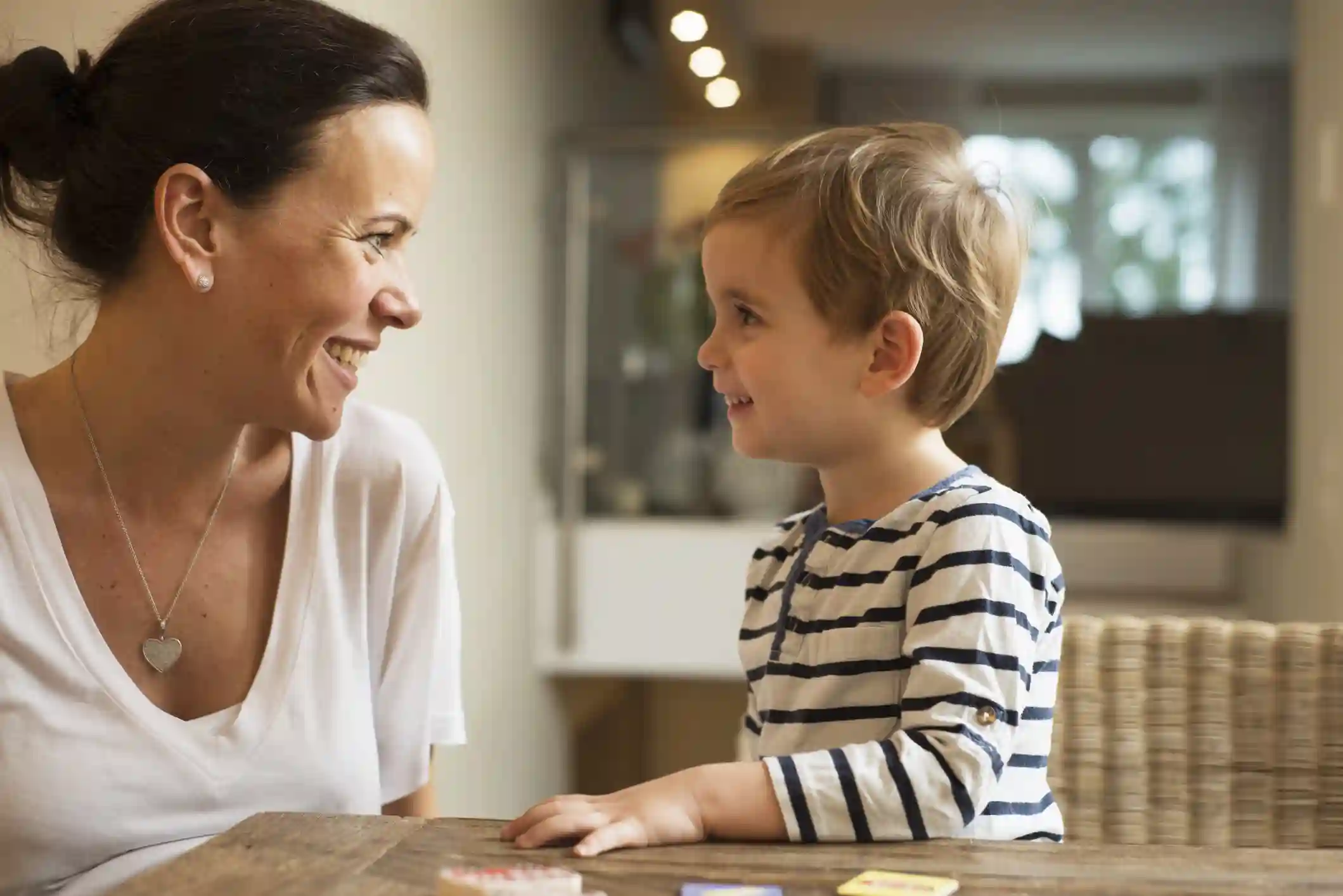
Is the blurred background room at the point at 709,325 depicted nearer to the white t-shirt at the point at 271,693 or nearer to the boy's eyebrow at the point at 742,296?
the white t-shirt at the point at 271,693

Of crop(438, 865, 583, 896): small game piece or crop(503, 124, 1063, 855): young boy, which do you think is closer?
crop(438, 865, 583, 896): small game piece

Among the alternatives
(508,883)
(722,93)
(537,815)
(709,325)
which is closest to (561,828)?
(537,815)

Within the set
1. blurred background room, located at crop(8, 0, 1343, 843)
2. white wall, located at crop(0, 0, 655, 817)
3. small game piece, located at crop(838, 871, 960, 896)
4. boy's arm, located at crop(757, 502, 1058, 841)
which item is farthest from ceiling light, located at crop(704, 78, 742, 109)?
small game piece, located at crop(838, 871, 960, 896)

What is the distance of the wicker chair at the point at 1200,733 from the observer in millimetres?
1353

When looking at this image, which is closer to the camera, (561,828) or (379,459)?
(561,828)

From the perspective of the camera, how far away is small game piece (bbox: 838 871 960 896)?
78cm

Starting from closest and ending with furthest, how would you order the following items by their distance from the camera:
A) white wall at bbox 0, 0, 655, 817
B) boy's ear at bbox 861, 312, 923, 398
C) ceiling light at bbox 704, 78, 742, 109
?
boy's ear at bbox 861, 312, 923, 398
white wall at bbox 0, 0, 655, 817
ceiling light at bbox 704, 78, 742, 109

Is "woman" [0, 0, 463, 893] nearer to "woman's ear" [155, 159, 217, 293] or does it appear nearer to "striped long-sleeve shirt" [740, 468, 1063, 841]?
"woman's ear" [155, 159, 217, 293]

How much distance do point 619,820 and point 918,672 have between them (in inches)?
9.0

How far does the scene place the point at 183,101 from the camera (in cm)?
127

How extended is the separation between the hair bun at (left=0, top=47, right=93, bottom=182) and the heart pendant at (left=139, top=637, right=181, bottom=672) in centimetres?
43

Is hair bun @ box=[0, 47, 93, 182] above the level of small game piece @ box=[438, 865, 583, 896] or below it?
above

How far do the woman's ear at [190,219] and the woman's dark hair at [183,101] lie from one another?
0.01 metres

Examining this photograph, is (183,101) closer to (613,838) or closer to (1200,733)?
(613,838)
